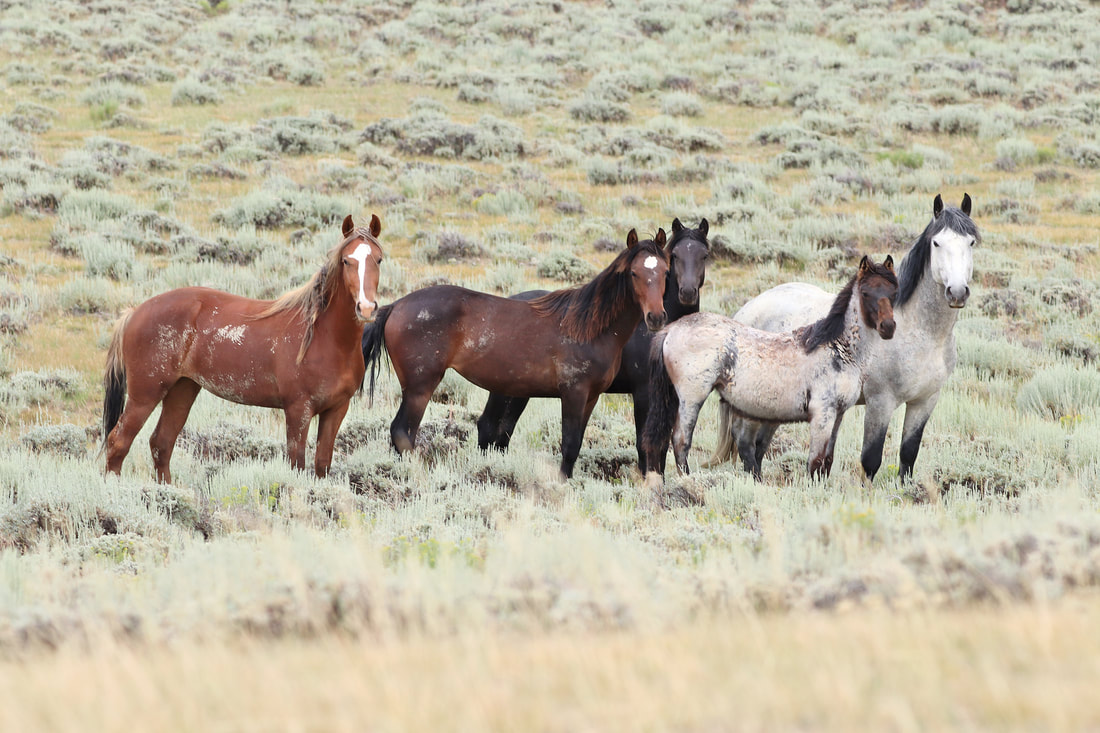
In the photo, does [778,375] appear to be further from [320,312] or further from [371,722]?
[371,722]

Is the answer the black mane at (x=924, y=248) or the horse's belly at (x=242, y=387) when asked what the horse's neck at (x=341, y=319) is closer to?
the horse's belly at (x=242, y=387)

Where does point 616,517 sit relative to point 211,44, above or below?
below

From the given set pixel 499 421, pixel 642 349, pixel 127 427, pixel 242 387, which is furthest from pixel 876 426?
pixel 127 427

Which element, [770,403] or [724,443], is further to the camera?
[724,443]

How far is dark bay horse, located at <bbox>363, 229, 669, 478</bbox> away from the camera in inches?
330

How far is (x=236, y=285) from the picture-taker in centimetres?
1452

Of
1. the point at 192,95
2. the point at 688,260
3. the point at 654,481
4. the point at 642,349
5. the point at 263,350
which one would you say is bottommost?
the point at 654,481

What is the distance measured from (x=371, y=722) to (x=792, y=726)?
3.41 feet

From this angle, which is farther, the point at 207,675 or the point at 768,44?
the point at 768,44

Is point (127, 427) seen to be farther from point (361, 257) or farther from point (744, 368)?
point (744, 368)

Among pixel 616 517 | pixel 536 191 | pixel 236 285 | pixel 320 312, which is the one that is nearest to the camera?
pixel 616 517

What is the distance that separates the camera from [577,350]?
27.5 feet

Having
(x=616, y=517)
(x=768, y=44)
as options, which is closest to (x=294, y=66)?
(x=768, y=44)

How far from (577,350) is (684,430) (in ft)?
3.50
